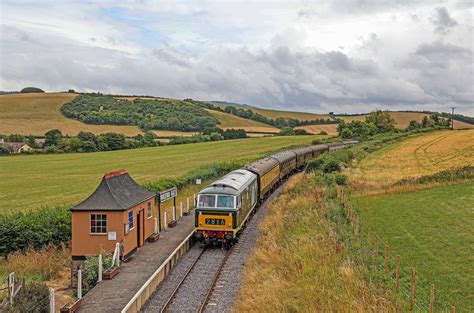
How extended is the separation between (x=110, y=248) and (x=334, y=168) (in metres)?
25.6

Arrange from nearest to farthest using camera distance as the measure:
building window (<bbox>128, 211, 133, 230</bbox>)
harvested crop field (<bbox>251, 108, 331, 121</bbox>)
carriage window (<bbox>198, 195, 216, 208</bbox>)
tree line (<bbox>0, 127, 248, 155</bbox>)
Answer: building window (<bbox>128, 211, 133, 230</bbox>) → carriage window (<bbox>198, 195, 216, 208</bbox>) → tree line (<bbox>0, 127, 248, 155</bbox>) → harvested crop field (<bbox>251, 108, 331, 121</bbox>)

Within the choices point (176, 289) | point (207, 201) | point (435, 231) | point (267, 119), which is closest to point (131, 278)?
point (176, 289)

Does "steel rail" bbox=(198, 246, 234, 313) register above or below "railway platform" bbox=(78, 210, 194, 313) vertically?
below

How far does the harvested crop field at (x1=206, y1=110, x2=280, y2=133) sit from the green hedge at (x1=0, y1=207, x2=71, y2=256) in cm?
9212

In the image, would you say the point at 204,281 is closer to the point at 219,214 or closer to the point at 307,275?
the point at 219,214

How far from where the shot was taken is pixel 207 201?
2019 centimetres

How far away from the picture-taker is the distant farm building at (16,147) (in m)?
78.8

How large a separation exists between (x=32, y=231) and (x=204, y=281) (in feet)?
31.4

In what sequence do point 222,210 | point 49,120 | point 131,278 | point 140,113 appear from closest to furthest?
point 131,278 → point 222,210 → point 49,120 → point 140,113

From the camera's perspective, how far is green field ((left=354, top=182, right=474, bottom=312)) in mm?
12906

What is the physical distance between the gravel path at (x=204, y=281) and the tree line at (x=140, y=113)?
87591mm

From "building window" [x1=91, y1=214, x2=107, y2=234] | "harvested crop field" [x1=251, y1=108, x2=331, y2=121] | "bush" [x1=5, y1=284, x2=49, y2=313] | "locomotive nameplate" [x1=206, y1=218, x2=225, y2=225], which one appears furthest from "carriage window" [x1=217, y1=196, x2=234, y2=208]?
"harvested crop field" [x1=251, y1=108, x2=331, y2=121]

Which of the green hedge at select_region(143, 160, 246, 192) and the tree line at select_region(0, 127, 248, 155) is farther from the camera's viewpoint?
the tree line at select_region(0, 127, 248, 155)

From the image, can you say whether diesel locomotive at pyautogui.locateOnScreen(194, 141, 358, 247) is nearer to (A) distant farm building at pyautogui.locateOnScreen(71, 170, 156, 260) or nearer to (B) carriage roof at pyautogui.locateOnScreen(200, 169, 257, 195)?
(B) carriage roof at pyautogui.locateOnScreen(200, 169, 257, 195)
